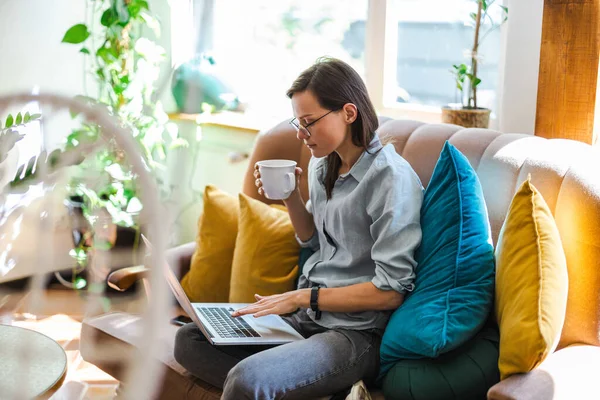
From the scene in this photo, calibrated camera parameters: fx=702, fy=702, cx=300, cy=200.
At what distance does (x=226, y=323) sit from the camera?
1.81 m

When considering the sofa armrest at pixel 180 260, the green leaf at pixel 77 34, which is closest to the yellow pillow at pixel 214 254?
the sofa armrest at pixel 180 260

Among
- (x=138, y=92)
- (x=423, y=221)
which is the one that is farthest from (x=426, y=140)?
(x=138, y=92)

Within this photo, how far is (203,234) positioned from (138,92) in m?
1.38

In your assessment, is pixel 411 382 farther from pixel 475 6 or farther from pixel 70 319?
pixel 70 319

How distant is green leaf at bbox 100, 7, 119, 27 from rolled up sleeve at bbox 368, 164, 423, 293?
1.92 metres

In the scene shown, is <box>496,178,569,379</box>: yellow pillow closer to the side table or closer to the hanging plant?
the side table

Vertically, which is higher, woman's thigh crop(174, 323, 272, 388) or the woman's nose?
the woman's nose

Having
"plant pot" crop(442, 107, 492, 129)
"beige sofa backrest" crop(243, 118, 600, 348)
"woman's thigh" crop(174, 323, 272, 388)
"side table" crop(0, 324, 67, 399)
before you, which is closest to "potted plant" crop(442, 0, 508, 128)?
"plant pot" crop(442, 107, 492, 129)

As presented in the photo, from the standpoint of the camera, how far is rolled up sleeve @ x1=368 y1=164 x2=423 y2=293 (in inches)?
64.2

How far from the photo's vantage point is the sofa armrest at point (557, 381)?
1288 millimetres

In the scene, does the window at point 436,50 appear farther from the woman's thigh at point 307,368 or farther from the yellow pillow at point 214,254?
the woman's thigh at point 307,368

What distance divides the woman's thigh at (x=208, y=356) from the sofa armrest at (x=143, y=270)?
1.22 ft

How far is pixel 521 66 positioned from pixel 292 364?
4.21 feet

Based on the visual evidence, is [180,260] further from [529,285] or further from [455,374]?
[529,285]
